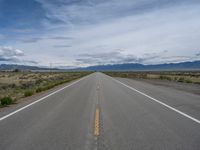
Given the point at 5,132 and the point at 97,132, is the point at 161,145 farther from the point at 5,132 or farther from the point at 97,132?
the point at 5,132

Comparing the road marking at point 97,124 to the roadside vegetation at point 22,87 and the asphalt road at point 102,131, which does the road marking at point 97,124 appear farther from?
the roadside vegetation at point 22,87

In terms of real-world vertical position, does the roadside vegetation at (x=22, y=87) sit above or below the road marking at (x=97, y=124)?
below

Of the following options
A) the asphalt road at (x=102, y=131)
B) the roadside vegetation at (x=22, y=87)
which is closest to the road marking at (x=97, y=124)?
the asphalt road at (x=102, y=131)

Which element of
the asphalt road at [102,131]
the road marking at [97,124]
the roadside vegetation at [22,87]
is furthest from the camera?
the roadside vegetation at [22,87]

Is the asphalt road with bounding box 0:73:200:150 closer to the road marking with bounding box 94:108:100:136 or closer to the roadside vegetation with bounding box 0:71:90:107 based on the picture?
the road marking with bounding box 94:108:100:136

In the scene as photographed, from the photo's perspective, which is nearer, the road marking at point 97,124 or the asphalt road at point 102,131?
the asphalt road at point 102,131

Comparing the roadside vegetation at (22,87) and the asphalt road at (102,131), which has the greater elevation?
Result: the asphalt road at (102,131)

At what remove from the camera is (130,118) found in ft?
32.2

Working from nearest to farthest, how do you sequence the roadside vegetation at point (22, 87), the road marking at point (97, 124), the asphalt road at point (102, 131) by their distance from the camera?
1. the asphalt road at point (102, 131)
2. the road marking at point (97, 124)
3. the roadside vegetation at point (22, 87)

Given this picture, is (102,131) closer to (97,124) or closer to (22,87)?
(97,124)

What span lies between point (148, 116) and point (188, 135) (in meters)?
3.08

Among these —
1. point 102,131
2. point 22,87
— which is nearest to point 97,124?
point 102,131

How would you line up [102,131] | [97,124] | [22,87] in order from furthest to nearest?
[22,87] → [97,124] → [102,131]

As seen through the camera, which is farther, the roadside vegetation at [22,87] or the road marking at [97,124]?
the roadside vegetation at [22,87]
